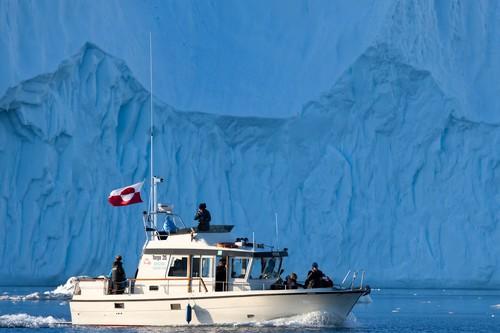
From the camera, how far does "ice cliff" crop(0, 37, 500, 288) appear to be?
32.2 metres

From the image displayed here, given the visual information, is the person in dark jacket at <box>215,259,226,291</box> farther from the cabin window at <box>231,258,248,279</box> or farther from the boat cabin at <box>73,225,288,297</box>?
the cabin window at <box>231,258,248,279</box>

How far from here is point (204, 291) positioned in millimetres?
20688

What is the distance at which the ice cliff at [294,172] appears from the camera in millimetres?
32184

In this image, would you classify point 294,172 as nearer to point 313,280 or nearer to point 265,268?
point 265,268

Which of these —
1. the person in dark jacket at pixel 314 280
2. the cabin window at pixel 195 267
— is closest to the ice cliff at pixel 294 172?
the cabin window at pixel 195 267

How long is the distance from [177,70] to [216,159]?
2924mm

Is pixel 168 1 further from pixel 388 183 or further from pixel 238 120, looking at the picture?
pixel 388 183

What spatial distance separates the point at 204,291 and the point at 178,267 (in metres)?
0.65

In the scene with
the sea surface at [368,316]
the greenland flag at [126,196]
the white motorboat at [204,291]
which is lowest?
the sea surface at [368,316]

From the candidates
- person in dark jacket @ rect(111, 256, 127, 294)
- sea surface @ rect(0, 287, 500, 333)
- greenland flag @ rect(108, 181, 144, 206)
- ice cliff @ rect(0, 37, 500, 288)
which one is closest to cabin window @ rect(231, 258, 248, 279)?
sea surface @ rect(0, 287, 500, 333)

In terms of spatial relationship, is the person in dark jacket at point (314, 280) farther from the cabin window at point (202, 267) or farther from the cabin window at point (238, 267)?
the cabin window at point (202, 267)

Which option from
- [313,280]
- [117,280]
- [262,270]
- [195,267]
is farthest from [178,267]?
[313,280]

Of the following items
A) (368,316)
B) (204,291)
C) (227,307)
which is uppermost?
(204,291)

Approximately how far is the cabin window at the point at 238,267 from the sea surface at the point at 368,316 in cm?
100
